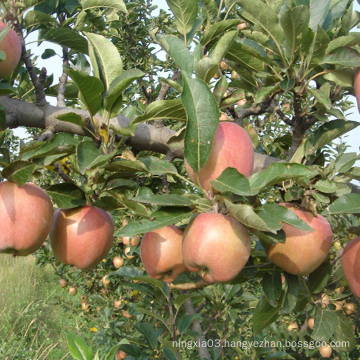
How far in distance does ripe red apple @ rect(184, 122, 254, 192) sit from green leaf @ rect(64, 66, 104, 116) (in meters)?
0.23

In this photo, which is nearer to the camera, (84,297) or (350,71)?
(350,71)

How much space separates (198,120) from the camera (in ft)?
2.30

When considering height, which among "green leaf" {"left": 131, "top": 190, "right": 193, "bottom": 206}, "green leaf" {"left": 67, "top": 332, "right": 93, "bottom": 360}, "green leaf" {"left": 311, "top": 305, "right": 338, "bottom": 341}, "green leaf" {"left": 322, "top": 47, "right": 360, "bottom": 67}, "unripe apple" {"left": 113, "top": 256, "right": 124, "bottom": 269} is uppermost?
"green leaf" {"left": 322, "top": 47, "right": 360, "bottom": 67}

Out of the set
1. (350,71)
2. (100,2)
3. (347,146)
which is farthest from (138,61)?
(350,71)

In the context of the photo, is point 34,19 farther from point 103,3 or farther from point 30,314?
point 30,314

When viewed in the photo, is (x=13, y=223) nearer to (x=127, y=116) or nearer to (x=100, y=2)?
(x=127, y=116)

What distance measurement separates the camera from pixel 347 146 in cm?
321

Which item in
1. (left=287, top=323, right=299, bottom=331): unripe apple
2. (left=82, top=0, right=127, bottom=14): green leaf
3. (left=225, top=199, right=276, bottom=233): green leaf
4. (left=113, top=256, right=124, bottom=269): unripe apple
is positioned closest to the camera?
(left=225, top=199, right=276, bottom=233): green leaf

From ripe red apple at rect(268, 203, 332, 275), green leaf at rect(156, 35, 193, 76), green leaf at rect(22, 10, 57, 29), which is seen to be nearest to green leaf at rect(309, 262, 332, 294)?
ripe red apple at rect(268, 203, 332, 275)

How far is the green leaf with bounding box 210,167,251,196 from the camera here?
636 millimetres

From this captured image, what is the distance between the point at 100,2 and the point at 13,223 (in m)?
0.75

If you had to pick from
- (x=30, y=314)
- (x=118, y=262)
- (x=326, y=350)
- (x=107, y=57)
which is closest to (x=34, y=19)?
(x=107, y=57)

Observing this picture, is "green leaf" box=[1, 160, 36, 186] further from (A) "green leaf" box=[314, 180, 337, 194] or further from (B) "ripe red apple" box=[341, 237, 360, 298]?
(B) "ripe red apple" box=[341, 237, 360, 298]

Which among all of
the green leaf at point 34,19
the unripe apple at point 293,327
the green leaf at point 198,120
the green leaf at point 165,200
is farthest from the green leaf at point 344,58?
the unripe apple at point 293,327
